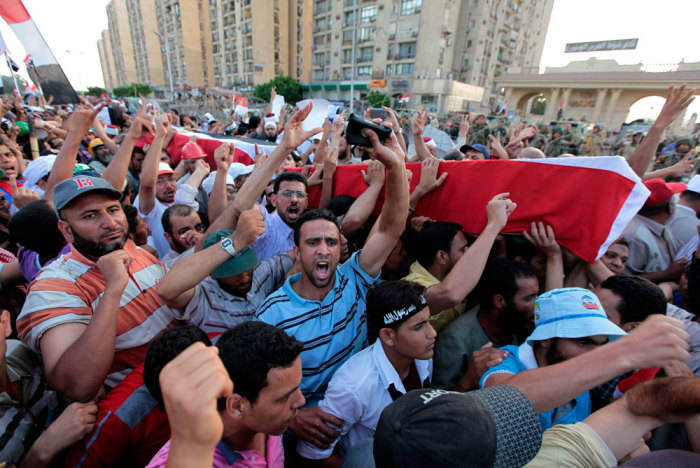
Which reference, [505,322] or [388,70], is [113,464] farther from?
[388,70]

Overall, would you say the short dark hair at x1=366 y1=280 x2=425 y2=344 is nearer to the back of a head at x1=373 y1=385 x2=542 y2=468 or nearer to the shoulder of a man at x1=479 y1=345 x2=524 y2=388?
the shoulder of a man at x1=479 y1=345 x2=524 y2=388

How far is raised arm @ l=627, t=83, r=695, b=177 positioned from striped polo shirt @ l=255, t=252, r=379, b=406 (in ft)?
9.19

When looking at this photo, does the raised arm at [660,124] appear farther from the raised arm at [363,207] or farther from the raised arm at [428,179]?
the raised arm at [363,207]

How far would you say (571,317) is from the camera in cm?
167

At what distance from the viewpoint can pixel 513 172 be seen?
2580 millimetres

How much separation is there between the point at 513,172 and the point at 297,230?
70.9 inches

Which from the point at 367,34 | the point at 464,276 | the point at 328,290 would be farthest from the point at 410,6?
the point at 328,290

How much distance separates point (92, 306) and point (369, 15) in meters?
56.6

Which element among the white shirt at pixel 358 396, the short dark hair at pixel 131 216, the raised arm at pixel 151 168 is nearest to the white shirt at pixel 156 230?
the raised arm at pixel 151 168

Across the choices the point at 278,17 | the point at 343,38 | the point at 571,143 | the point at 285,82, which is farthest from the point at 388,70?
the point at 571,143

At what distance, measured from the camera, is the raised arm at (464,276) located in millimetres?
2102

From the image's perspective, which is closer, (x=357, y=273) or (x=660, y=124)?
(x=357, y=273)

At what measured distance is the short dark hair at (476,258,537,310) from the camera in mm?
2270

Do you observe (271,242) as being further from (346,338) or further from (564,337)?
(564,337)
